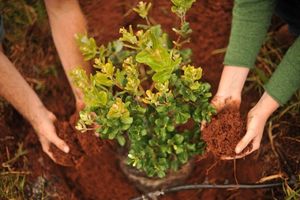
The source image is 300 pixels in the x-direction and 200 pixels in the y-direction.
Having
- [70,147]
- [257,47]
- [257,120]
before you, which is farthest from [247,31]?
[70,147]

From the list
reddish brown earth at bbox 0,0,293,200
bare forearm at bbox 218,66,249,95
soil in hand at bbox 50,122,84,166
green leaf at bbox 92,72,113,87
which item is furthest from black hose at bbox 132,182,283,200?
green leaf at bbox 92,72,113,87

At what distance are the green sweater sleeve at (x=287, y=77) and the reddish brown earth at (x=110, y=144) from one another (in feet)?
1.26

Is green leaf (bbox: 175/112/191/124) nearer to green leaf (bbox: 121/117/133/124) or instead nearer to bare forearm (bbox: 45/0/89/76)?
green leaf (bbox: 121/117/133/124)

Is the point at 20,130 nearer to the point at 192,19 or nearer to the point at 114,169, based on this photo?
the point at 114,169

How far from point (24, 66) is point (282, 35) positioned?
1.31 m

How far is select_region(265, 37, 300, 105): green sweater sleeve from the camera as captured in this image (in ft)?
4.85

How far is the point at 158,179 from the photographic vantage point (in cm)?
191

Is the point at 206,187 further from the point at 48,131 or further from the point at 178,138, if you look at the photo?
the point at 48,131

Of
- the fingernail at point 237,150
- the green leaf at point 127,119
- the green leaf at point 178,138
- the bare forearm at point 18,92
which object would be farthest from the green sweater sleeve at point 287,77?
the bare forearm at point 18,92

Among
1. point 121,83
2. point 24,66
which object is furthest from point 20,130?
point 121,83

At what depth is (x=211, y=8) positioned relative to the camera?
2.29 m

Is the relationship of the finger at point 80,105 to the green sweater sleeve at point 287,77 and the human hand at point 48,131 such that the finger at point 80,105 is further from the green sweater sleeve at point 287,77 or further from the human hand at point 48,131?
the green sweater sleeve at point 287,77

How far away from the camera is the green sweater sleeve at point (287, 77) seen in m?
1.48

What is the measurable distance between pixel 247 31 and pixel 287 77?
21cm
